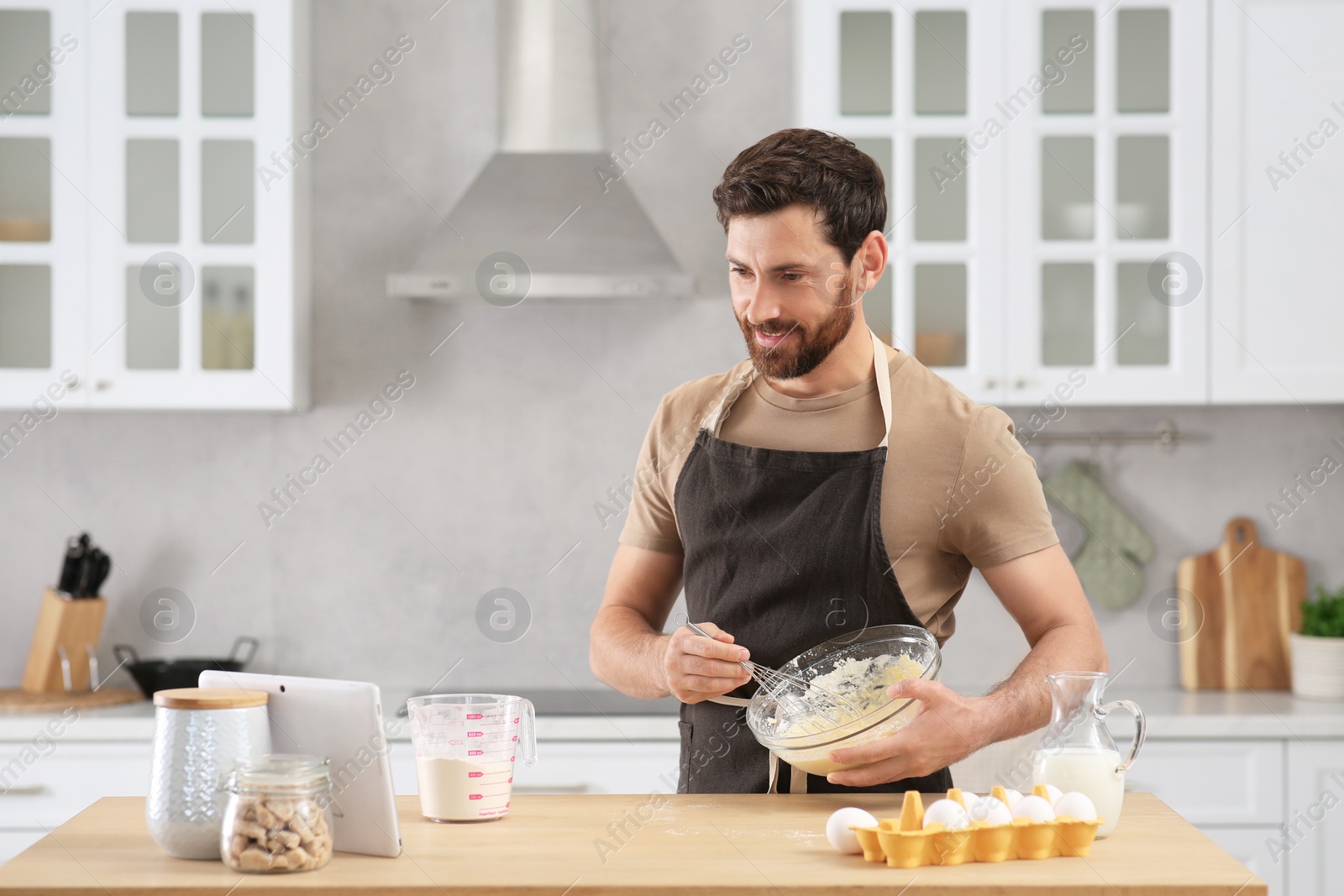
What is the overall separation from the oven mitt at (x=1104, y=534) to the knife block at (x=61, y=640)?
2.44 m

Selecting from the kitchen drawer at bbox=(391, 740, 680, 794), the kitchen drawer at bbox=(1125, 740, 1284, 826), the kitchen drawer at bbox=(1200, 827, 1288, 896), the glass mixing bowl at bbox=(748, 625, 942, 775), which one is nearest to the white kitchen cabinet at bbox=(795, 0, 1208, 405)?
the kitchen drawer at bbox=(1125, 740, 1284, 826)

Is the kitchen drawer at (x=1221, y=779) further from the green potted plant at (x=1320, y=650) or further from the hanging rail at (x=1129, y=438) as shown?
the hanging rail at (x=1129, y=438)

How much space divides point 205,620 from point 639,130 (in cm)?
169

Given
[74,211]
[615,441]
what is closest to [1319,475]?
[615,441]

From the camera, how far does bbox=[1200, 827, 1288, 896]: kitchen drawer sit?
2627 millimetres

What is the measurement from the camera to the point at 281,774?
108 cm

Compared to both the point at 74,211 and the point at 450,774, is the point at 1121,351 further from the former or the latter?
the point at 74,211

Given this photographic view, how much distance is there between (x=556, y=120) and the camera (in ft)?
9.76

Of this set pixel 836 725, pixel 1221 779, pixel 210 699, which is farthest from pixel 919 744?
pixel 1221 779

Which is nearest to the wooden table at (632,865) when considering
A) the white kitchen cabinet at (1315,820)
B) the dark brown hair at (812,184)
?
the dark brown hair at (812,184)

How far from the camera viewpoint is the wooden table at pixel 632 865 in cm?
105

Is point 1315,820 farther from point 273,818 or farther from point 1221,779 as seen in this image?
point 273,818

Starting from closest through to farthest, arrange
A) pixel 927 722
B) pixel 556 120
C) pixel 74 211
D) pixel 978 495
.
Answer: pixel 927 722
pixel 978 495
pixel 74 211
pixel 556 120

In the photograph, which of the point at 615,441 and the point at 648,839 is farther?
the point at 615,441
